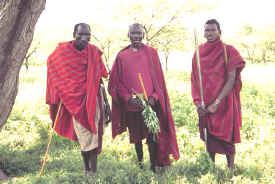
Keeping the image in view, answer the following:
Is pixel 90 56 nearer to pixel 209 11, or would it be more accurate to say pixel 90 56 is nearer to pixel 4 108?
pixel 4 108

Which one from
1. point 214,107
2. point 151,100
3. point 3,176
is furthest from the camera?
point 3,176

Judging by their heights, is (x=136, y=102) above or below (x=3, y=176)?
above

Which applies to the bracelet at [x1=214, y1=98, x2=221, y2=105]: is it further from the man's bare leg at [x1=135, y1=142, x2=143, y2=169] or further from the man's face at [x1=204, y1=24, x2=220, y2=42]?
the man's bare leg at [x1=135, y1=142, x2=143, y2=169]

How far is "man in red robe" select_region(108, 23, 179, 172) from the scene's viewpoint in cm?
389

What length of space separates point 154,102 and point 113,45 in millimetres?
19230

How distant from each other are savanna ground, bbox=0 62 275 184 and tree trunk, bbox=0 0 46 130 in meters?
1.27

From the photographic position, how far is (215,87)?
3.80 meters

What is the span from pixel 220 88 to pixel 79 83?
1.84m

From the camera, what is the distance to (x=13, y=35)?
12.1 ft

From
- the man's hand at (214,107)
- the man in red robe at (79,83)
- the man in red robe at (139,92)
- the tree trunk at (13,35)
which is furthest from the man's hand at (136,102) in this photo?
the tree trunk at (13,35)

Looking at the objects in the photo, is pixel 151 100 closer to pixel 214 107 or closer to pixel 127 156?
pixel 214 107

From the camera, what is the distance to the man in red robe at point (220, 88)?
3.74 m

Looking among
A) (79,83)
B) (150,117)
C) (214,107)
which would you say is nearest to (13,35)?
(79,83)

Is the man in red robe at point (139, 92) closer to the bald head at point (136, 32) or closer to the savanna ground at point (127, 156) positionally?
the bald head at point (136, 32)
